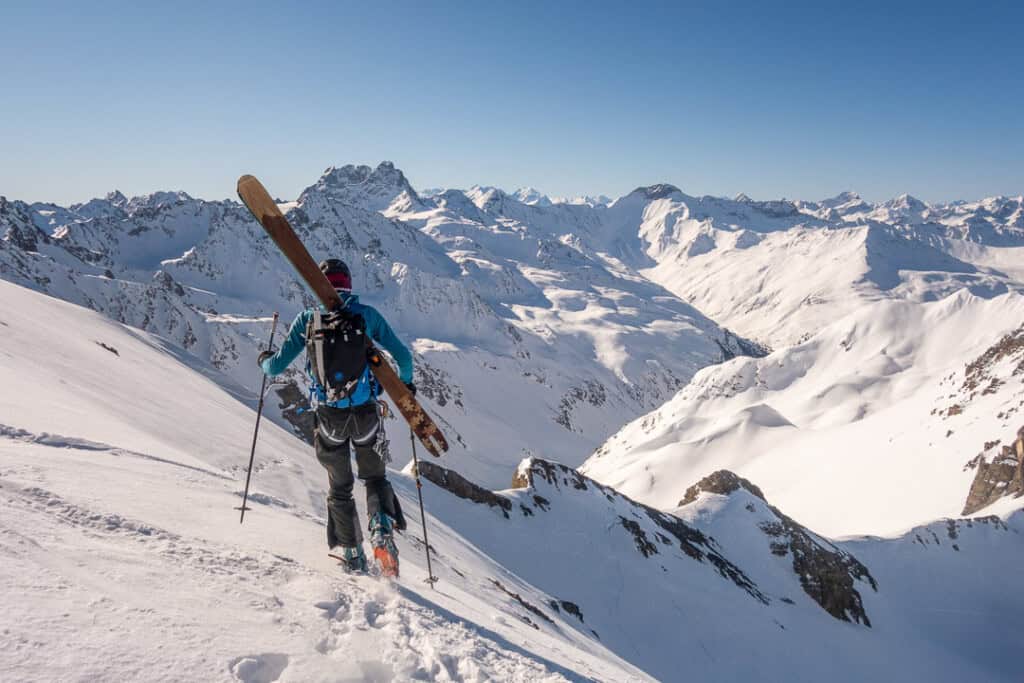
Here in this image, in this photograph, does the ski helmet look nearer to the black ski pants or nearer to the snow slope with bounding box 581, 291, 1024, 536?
the black ski pants

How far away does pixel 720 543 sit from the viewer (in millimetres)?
32188

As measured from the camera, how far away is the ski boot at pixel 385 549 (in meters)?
6.40

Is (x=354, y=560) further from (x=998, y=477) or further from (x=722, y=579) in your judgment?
(x=998, y=477)

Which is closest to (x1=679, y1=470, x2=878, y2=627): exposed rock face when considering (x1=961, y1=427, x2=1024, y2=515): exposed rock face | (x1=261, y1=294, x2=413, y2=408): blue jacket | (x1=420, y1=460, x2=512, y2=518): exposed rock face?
(x1=420, y1=460, x2=512, y2=518): exposed rock face

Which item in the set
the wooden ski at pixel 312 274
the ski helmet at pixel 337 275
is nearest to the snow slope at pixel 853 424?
the wooden ski at pixel 312 274

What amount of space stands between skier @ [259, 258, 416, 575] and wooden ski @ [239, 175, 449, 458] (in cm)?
16

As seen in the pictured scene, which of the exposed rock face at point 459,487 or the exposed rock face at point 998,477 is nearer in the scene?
the exposed rock face at point 459,487

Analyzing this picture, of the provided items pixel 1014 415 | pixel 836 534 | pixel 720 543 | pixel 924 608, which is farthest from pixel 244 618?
pixel 1014 415

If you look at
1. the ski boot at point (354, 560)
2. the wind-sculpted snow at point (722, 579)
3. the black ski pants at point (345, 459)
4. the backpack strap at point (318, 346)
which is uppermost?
the backpack strap at point (318, 346)

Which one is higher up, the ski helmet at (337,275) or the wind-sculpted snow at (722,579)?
the ski helmet at (337,275)

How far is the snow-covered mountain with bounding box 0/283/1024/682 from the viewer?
3.92 metres

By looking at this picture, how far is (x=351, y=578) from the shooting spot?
5.88m

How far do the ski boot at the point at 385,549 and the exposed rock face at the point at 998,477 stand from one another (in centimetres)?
5703

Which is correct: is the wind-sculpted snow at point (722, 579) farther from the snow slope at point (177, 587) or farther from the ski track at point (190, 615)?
the ski track at point (190, 615)
